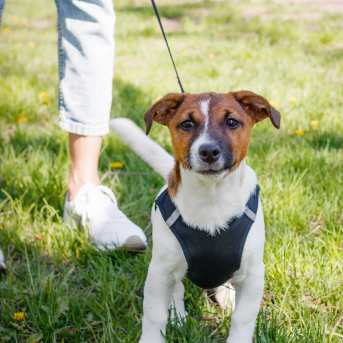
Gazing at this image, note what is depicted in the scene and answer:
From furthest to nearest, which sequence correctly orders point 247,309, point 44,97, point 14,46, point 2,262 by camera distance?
point 14,46 < point 44,97 < point 2,262 < point 247,309

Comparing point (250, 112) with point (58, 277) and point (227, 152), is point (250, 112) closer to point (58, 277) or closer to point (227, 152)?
point (227, 152)

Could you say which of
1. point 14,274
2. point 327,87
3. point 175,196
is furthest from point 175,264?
point 327,87

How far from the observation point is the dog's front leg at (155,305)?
1779 mm

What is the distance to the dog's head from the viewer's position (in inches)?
65.4

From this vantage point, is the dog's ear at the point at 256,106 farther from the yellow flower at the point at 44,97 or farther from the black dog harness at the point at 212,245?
the yellow flower at the point at 44,97

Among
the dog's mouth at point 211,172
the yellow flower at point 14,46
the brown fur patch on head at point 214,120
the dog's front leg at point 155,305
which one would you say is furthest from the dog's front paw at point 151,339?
the yellow flower at point 14,46

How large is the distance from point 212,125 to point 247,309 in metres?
0.83

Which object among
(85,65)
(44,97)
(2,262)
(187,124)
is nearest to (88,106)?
→ (85,65)

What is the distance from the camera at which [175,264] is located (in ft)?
5.91

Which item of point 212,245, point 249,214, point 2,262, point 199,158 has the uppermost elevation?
point 199,158

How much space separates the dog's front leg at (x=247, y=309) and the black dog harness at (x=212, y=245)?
0.09 m

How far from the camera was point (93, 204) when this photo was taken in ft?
8.64

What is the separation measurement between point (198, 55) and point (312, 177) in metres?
3.65

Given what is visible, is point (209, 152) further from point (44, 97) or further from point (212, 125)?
point (44, 97)
